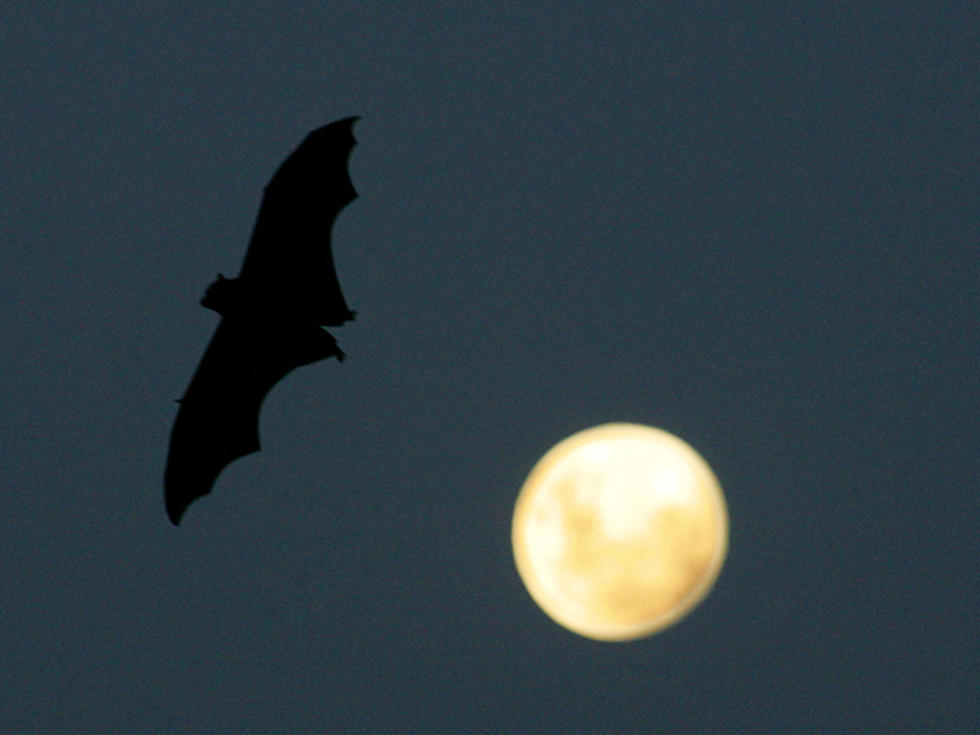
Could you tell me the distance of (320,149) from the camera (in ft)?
53.7

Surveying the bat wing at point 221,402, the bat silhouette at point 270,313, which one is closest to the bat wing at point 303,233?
the bat silhouette at point 270,313

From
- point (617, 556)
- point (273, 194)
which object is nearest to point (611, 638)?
point (617, 556)

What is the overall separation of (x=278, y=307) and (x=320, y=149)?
2232 mm

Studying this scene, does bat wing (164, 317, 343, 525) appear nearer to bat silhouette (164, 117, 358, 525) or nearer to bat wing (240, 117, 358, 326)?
bat silhouette (164, 117, 358, 525)

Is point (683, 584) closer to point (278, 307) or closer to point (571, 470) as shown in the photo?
point (571, 470)

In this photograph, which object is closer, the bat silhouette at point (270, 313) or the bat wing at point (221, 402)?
the bat silhouette at point (270, 313)

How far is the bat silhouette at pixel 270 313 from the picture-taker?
1653 cm

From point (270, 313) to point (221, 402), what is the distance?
2.25m

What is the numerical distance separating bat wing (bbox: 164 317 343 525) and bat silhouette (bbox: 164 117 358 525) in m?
0.01

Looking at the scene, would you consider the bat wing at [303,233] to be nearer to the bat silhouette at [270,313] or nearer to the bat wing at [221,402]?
the bat silhouette at [270,313]

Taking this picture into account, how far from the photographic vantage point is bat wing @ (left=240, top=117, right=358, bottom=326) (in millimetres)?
16547

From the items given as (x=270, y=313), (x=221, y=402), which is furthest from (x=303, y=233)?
(x=221, y=402)

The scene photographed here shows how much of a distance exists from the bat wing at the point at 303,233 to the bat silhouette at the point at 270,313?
0.01 metres

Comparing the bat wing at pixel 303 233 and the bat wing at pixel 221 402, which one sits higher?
the bat wing at pixel 303 233
